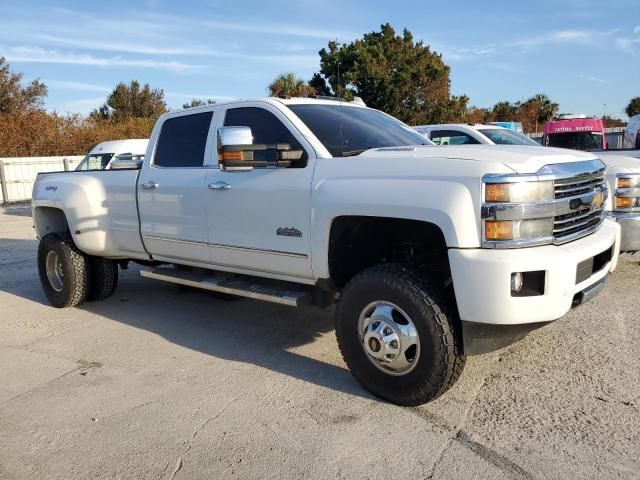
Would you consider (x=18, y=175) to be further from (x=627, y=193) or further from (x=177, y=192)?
(x=627, y=193)

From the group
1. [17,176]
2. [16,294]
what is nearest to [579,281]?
[16,294]

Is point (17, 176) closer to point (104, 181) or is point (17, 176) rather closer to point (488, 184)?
point (104, 181)

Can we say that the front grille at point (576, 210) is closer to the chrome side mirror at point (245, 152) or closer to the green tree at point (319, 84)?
the chrome side mirror at point (245, 152)

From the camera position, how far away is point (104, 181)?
19.5 ft

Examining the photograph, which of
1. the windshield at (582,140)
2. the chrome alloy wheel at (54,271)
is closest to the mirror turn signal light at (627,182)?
the chrome alloy wheel at (54,271)

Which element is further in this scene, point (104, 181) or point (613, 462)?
point (104, 181)

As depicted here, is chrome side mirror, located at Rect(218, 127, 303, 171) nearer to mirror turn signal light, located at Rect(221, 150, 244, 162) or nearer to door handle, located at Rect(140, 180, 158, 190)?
mirror turn signal light, located at Rect(221, 150, 244, 162)

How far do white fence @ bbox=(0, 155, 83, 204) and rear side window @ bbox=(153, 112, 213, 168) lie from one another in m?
18.0

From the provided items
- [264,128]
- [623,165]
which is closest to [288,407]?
[264,128]

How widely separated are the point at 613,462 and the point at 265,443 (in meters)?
1.84

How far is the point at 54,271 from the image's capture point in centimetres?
660

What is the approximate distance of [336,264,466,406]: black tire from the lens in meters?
3.42

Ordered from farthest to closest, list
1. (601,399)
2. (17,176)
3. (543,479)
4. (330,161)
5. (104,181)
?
(17,176), (104,181), (330,161), (601,399), (543,479)

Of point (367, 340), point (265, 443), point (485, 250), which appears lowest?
point (265, 443)
